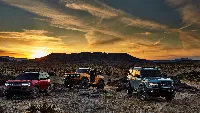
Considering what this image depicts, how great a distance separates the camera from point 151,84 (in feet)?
72.0

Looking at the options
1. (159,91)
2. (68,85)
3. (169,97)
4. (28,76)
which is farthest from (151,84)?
(68,85)

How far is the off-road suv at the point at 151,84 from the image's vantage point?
2189cm

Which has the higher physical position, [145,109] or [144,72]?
[144,72]

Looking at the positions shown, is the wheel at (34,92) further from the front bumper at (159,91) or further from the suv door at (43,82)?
the front bumper at (159,91)

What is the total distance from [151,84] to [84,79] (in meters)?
11.3

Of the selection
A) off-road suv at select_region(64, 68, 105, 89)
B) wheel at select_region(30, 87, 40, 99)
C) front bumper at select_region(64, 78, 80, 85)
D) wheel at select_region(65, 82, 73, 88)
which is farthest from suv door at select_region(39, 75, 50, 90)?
wheel at select_region(65, 82, 73, 88)

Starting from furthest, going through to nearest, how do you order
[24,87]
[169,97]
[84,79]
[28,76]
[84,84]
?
[84,79] → [84,84] → [28,76] → [24,87] → [169,97]

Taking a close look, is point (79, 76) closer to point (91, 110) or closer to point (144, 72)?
point (144, 72)

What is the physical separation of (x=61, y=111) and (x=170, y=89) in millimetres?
8362

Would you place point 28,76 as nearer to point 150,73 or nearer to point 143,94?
Answer: point 143,94

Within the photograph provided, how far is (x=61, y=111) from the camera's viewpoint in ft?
56.5

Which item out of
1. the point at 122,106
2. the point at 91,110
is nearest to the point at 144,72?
the point at 122,106

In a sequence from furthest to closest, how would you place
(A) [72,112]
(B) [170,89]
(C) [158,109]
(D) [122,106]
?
(B) [170,89], (D) [122,106], (C) [158,109], (A) [72,112]

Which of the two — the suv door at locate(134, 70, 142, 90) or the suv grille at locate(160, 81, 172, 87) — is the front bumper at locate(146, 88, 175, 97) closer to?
the suv grille at locate(160, 81, 172, 87)
